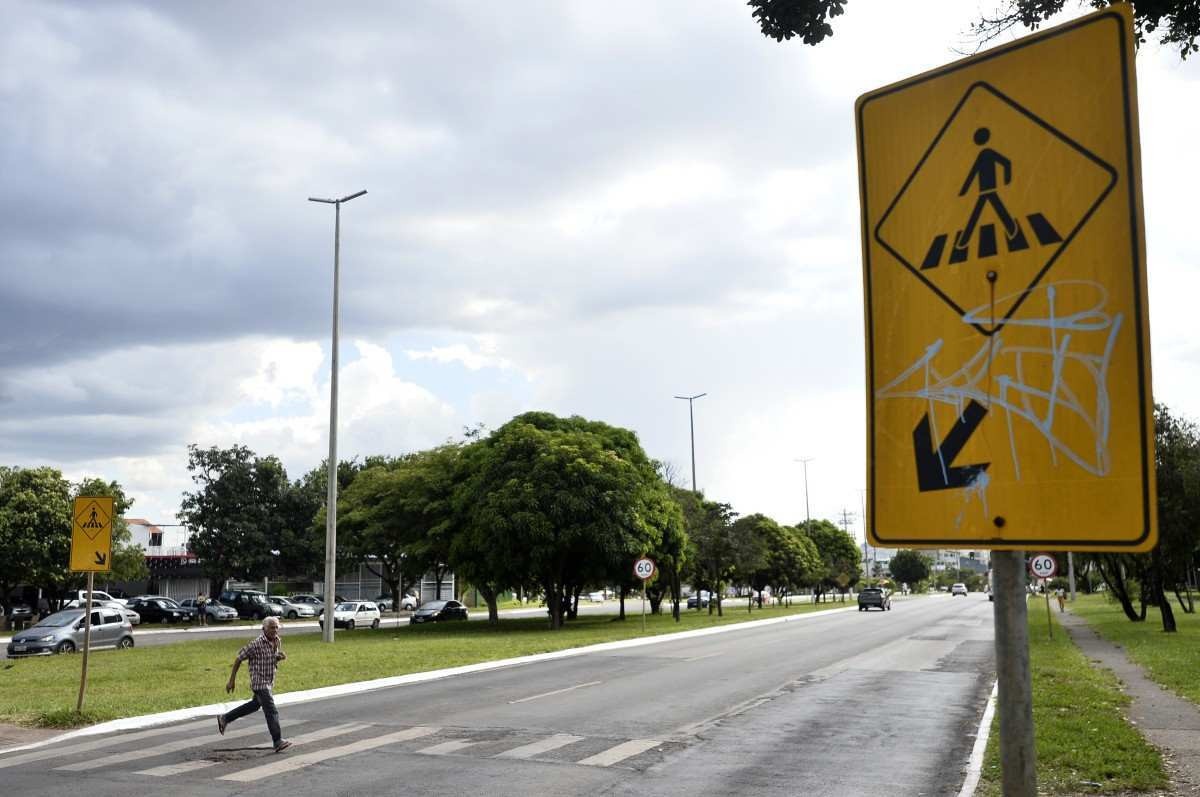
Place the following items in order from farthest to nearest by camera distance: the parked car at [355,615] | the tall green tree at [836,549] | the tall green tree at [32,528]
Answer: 1. the tall green tree at [836,549]
2. the parked car at [355,615]
3. the tall green tree at [32,528]

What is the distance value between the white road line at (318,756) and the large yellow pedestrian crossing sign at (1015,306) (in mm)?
10058

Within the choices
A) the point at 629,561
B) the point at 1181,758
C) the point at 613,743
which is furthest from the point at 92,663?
the point at 1181,758

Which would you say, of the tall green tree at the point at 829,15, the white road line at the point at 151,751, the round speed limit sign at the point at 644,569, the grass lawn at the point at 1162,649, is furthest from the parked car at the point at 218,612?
the tall green tree at the point at 829,15

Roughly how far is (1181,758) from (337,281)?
29.9 meters

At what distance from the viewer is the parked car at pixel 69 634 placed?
99.0 feet

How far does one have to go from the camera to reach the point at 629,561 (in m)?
43.6

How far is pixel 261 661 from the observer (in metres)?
12.7

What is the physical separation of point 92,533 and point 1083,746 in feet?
46.4

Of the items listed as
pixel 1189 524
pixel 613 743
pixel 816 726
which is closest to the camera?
pixel 613 743

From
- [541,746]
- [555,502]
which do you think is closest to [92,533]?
[541,746]

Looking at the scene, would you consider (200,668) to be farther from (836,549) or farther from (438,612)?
(836,549)

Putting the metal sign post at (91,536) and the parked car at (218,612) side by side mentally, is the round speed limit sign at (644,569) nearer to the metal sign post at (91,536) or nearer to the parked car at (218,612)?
the metal sign post at (91,536)

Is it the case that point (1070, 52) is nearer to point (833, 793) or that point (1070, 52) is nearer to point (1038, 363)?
point (1038, 363)

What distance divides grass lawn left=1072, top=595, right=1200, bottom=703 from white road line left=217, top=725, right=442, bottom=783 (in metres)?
12.4
